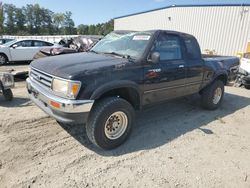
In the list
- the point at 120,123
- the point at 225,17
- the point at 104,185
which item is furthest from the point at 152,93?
the point at 225,17

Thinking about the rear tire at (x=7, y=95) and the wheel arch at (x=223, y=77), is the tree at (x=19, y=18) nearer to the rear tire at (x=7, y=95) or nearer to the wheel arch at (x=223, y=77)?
the rear tire at (x=7, y=95)

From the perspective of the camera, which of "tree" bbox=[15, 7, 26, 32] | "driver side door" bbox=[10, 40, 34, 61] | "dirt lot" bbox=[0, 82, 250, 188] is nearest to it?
"dirt lot" bbox=[0, 82, 250, 188]

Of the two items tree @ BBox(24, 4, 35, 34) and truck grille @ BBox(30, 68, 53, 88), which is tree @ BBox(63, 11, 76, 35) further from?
truck grille @ BBox(30, 68, 53, 88)

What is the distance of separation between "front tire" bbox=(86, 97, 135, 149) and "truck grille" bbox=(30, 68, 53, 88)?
791 millimetres

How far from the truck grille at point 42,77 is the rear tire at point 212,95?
385cm

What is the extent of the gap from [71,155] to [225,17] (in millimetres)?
14967

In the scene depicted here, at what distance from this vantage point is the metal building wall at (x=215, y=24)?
13934 mm

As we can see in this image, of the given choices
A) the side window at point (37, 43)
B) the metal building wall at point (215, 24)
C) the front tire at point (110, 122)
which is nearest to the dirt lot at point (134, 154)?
the front tire at point (110, 122)

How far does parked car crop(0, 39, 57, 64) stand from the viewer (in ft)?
39.8

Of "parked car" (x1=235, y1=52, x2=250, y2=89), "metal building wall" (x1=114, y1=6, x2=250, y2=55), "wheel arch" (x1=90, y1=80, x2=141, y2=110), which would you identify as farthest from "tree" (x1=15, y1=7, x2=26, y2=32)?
"wheel arch" (x1=90, y1=80, x2=141, y2=110)

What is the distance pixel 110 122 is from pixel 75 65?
106cm

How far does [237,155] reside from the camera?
3752 mm

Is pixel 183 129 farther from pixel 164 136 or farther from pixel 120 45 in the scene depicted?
pixel 120 45

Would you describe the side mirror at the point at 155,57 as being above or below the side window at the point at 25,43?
above
